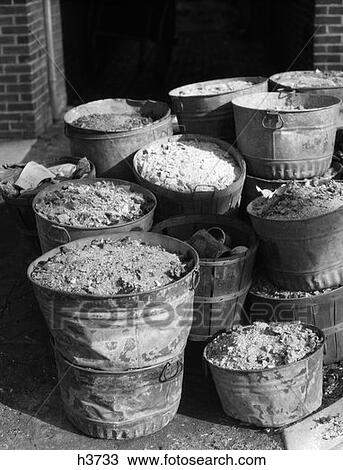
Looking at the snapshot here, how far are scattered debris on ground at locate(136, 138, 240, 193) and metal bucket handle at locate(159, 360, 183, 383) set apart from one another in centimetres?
132

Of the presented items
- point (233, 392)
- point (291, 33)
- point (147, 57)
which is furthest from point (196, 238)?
point (147, 57)

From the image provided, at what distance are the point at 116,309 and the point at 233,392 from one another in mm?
856

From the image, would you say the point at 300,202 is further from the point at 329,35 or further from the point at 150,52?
the point at 150,52

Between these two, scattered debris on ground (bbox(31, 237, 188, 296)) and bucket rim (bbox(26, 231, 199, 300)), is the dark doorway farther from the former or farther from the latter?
scattered debris on ground (bbox(31, 237, 188, 296))

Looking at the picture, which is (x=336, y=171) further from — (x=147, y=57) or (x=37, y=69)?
(x=147, y=57)

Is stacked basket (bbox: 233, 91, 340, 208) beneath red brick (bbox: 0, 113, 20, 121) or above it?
above

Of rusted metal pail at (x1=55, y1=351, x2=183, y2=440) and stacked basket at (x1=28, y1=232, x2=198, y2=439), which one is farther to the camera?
rusted metal pail at (x1=55, y1=351, x2=183, y2=440)

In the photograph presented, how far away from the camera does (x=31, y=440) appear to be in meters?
4.03

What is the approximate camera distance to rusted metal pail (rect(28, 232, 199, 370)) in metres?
3.62

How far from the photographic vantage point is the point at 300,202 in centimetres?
446

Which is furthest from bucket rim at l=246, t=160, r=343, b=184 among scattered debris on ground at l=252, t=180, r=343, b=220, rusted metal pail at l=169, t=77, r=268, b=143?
rusted metal pail at l=169, t=77, r=268, b=143

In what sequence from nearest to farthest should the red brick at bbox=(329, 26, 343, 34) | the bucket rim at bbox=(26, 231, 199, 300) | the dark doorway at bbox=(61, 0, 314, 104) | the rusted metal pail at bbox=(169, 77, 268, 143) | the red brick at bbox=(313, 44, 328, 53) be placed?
the bucket rim at bbox=(26, 231, 199, 300) → the rusted metal pail at bbox=(169, 77, 268, 143) → the red brick at bbox=(329, 26, 343, 34) → the red brick at bbox=(313, 44, 328, 53) → the dark doorway at bbox=(61, 0, 314, 104)
